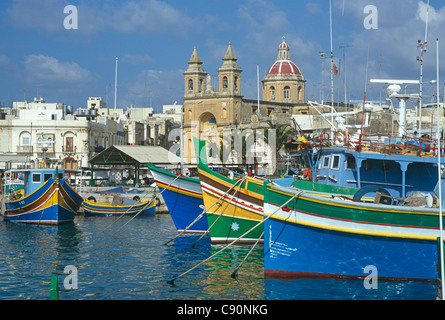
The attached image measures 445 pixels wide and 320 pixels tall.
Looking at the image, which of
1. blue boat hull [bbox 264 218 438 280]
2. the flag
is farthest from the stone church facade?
blue boat hull [bbox 264 218 438 280]

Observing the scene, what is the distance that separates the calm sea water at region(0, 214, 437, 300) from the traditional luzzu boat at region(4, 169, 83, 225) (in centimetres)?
455

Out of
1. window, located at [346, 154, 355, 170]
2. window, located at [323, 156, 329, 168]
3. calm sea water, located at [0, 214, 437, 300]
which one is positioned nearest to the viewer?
calm sea water, located at [0, 214, 437, 300]

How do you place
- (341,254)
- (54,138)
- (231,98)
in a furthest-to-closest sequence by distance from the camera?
→ (231,98) < (54,138) < (341,254)

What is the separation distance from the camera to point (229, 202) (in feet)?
78.8

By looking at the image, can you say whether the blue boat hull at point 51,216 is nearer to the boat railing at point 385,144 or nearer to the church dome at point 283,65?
the boat railing at point 385,144

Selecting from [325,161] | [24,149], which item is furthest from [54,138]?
[325,161]

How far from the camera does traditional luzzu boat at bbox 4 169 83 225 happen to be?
3591 cm

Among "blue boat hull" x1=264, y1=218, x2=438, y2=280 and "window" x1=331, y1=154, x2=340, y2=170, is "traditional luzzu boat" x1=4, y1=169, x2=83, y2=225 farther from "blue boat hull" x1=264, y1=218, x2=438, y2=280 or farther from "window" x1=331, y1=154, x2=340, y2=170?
"blue boat hull" x1=264, y1=218, x2=438, y2=280

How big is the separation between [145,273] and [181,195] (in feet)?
26.7

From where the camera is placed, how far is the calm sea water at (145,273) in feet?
56.4

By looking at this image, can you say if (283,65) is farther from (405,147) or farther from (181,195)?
(405,147)

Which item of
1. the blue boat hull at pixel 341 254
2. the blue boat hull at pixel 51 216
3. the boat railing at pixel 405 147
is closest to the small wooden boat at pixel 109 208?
the blue boat hull at pixel 51 216

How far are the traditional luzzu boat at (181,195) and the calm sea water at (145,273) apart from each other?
1.08 m
